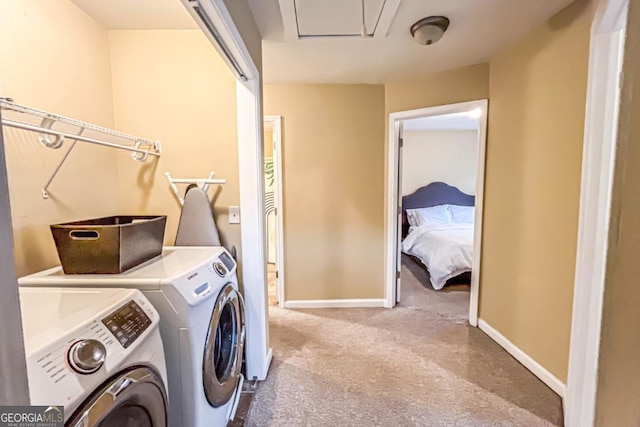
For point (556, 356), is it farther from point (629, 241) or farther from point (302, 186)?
point (302, 186)

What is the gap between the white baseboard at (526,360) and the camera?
75.9 inches

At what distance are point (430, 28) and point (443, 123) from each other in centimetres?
336

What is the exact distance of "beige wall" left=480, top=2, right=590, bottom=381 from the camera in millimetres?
1781

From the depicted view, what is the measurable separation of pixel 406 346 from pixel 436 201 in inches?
147

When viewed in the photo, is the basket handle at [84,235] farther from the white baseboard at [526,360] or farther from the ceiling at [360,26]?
the white baseboard at [526,360]

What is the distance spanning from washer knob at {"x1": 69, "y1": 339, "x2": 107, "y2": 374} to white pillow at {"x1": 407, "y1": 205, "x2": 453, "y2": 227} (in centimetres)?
497

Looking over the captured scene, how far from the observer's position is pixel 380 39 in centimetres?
212

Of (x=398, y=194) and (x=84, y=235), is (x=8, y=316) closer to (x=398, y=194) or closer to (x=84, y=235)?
(x=84, y=235)

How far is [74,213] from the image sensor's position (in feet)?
5.43

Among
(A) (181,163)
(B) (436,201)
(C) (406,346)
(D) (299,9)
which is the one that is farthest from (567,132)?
(B) (436,201)

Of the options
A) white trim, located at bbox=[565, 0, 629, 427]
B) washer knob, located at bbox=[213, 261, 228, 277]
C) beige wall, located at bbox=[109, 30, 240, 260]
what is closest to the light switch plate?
beige wall, located at bbox=[109, 30, 240, 260]

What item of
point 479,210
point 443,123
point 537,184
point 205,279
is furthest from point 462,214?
point 205,279

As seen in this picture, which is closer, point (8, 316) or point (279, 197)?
point (8, 316)

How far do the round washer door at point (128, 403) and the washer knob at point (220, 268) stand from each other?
1.96 ft
